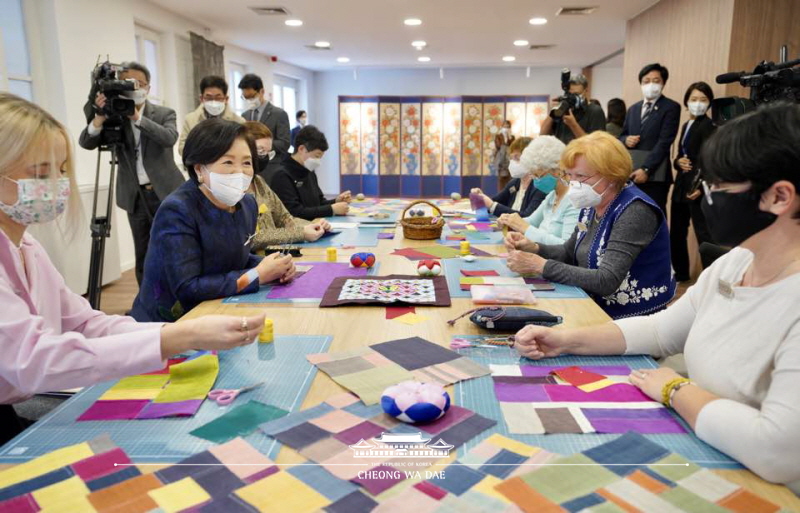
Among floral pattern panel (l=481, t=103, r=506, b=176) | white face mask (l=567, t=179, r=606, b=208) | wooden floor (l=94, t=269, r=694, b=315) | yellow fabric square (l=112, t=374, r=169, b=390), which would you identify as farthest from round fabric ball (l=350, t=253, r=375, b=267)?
floral pattern panel (l=481, t=103, r=506, b=176)

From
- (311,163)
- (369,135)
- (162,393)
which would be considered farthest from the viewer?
(369,135)

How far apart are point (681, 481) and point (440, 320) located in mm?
852

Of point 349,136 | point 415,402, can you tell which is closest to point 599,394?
point 415,402

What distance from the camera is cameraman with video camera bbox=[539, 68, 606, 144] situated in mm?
4527

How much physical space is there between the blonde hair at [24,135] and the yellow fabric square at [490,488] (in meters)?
1.10

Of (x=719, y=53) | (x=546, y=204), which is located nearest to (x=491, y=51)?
(x=719, y=53)

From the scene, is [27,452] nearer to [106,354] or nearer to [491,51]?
[106,354]

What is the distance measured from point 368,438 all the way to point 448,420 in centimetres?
16

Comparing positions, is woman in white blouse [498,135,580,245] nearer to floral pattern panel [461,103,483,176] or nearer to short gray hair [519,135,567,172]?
short gray hair [519,135,567,172]

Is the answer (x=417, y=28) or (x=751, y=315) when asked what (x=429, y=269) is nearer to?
(x=751, y=315)

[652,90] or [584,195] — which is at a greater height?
[652,90]

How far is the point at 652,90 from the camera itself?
4.64 m

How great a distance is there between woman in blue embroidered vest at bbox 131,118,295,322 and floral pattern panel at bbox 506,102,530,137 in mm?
9827

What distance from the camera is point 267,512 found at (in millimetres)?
837
